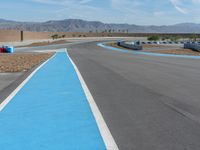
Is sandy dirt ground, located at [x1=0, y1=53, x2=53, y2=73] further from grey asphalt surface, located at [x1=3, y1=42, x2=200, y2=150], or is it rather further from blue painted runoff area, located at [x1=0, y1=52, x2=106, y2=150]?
blue painted runoff area, located at [x1=0, y1=52, x2=106, y2=150]

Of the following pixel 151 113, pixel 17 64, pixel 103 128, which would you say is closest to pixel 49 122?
pixel 103 128

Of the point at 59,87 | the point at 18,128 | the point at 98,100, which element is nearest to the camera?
the point at 18,128

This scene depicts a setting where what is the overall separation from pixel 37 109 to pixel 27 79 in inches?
290

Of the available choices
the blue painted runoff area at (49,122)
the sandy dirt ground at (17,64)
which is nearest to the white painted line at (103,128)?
the blue painted runoff area at (49,122)

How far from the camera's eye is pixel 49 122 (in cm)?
801

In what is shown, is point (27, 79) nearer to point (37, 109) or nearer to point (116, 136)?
point (37, 109)

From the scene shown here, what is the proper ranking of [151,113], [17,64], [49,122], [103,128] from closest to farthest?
[103,128] < [49,122] < [151,113] < [17,64]

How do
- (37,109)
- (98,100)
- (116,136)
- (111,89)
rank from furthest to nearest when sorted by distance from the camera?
1. (111,89)
2. (98,100)
3. (37,109)
4. (116,136)

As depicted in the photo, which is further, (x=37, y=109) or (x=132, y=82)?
→ (x=132, y=82)

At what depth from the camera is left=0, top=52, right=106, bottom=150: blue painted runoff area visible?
631cm

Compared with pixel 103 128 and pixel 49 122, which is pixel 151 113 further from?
pixel 49 122

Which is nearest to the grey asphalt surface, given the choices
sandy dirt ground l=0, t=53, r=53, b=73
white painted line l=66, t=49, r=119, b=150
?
white painted line l=66, t=49, r=119, b=150

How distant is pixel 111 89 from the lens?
42.7ft

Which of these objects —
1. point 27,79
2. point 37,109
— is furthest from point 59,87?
point 37,109
